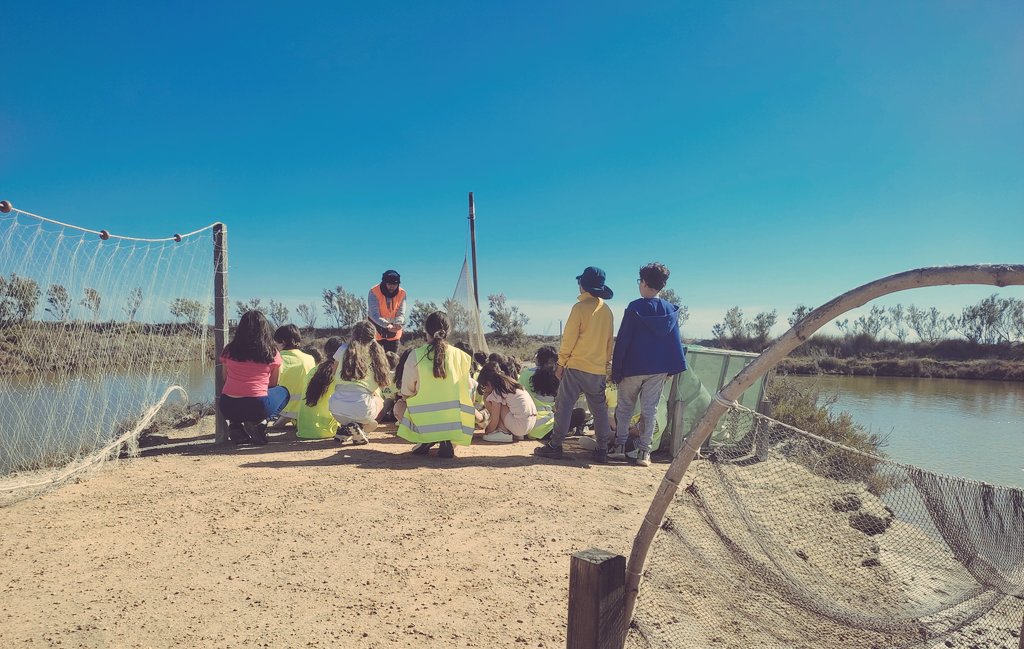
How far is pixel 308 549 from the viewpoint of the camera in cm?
338

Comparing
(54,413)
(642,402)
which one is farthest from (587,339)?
(54,413)

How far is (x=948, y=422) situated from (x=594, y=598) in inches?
544

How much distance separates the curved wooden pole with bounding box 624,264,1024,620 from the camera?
5.48ft

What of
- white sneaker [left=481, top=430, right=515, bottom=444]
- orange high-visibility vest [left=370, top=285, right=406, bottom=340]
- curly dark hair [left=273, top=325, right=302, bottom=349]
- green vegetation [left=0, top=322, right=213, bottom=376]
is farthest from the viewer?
orange high-visibility vest [left=370, top=285, right=406, bottom=340]

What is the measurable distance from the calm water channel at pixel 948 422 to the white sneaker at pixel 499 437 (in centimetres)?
593

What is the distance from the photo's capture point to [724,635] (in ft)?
8.21

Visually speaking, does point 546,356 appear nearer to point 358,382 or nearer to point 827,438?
point 358,382

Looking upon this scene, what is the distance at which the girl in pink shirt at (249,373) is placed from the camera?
5570mm

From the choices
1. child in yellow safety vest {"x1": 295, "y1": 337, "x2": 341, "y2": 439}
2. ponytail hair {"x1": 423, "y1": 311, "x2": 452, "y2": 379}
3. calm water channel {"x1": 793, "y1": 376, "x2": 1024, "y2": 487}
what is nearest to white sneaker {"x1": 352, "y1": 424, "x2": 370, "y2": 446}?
child in yellow safety vest {"x1": 295, "y1": 337, "x2": 341, "y2": 439}

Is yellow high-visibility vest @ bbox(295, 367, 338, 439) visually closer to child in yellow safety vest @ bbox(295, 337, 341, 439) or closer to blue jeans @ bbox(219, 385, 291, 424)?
child in yellow safety vest @ bbox(295, 337, 341, 439)

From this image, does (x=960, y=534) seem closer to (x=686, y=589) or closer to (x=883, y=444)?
(x=686, y=589)

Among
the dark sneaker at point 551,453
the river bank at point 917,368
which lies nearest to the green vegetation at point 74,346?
the dark sneaker at point 551,453

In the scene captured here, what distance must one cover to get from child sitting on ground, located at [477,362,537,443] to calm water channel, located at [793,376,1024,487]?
5.81m

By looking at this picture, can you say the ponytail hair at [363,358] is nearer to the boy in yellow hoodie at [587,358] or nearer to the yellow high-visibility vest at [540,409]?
the yellow high-visibility vest at [540,409]
